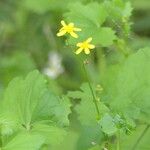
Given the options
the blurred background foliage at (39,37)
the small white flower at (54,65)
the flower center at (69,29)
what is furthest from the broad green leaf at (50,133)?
the small white flower at (54,65)

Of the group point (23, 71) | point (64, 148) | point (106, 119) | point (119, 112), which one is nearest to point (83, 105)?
point (119, 112)

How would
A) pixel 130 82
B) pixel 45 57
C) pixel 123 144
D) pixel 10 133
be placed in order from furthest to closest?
pixel 45 57, pixel 123 144, pixel 130 82, pixel 10 133

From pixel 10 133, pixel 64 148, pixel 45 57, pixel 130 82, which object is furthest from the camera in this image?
pixel 45 57

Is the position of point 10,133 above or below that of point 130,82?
below

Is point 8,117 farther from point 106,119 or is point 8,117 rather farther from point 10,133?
point 106,119

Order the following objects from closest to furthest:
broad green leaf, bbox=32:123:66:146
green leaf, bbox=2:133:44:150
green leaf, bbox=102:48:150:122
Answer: green leaf, bbox=2:133:44:150
broad green leaf, bbox=32:123:66:146
green leaf, bbox=102:48:150:122

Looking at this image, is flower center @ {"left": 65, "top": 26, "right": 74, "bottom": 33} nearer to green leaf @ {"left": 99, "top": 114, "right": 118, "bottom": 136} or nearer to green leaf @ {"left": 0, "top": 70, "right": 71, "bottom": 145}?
green leaf @ {"left": 0, "top": 70, "right": 71, "bottom": 145}

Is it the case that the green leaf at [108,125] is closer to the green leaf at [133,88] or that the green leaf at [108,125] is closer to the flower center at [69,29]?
the green leaf at [133,88]

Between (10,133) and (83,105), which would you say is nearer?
(10,133)

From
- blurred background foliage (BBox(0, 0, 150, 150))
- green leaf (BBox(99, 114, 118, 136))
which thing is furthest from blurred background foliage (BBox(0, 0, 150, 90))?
green leaf (BBox(99, 114, 118, 136))
